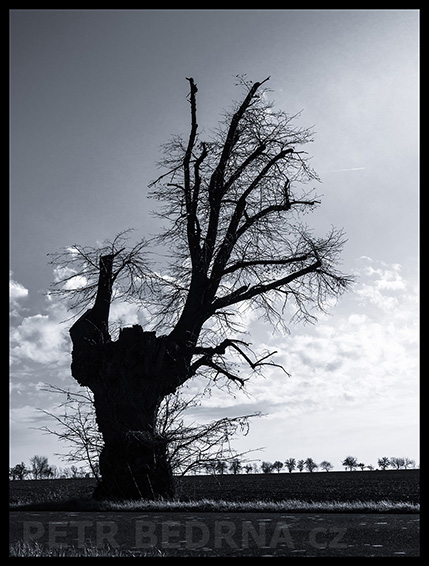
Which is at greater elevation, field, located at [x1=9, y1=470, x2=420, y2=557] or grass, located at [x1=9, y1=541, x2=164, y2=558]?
grass, located at [x1=9, y1=541, x2=164, y2=558]

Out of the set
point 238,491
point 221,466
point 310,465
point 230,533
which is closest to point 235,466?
point 221,466

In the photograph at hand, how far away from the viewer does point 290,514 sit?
27.0 ft

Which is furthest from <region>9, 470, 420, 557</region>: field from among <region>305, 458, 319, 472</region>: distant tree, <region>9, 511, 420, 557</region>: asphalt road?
<region>305, 458, 319, 472</region>: distant tree

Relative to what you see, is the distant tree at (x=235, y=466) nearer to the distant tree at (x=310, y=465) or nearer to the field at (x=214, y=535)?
the field at (x=214, y=535)

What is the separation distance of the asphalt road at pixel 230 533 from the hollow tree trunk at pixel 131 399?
164 inches

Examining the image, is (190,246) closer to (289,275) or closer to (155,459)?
(289,275)

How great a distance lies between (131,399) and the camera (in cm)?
1221

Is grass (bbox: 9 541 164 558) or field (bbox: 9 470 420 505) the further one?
field (bbox: 9 470 420 505)

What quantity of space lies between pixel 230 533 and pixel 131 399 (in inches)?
238

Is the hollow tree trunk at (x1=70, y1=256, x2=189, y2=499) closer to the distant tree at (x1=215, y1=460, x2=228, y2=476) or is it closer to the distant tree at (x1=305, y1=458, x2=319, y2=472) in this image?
the distant tree at (x1=215, y1=460, x2=228, y2=476)

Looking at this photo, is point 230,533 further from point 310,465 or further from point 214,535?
point 310,465

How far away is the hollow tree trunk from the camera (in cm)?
1198

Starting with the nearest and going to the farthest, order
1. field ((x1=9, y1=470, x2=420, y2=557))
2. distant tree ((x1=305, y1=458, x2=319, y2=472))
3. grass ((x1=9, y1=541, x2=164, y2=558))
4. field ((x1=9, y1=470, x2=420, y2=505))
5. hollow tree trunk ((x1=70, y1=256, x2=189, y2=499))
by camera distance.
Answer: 1. grass ((x1=9, y1=541, x2=164, y2=558))
2. field ((x1=9, y1=470, x2=420, y2=557))
3. hollow tree trunk ((x1=70, y1=256, x2=189, y2=499))
4. field ((x1=9, y1=470, x2=420, y2=505))
5. distant tree ((x1=305, y1=458, x2=319, y2=472))

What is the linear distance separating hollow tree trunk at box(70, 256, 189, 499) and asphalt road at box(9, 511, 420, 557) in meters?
4.16
